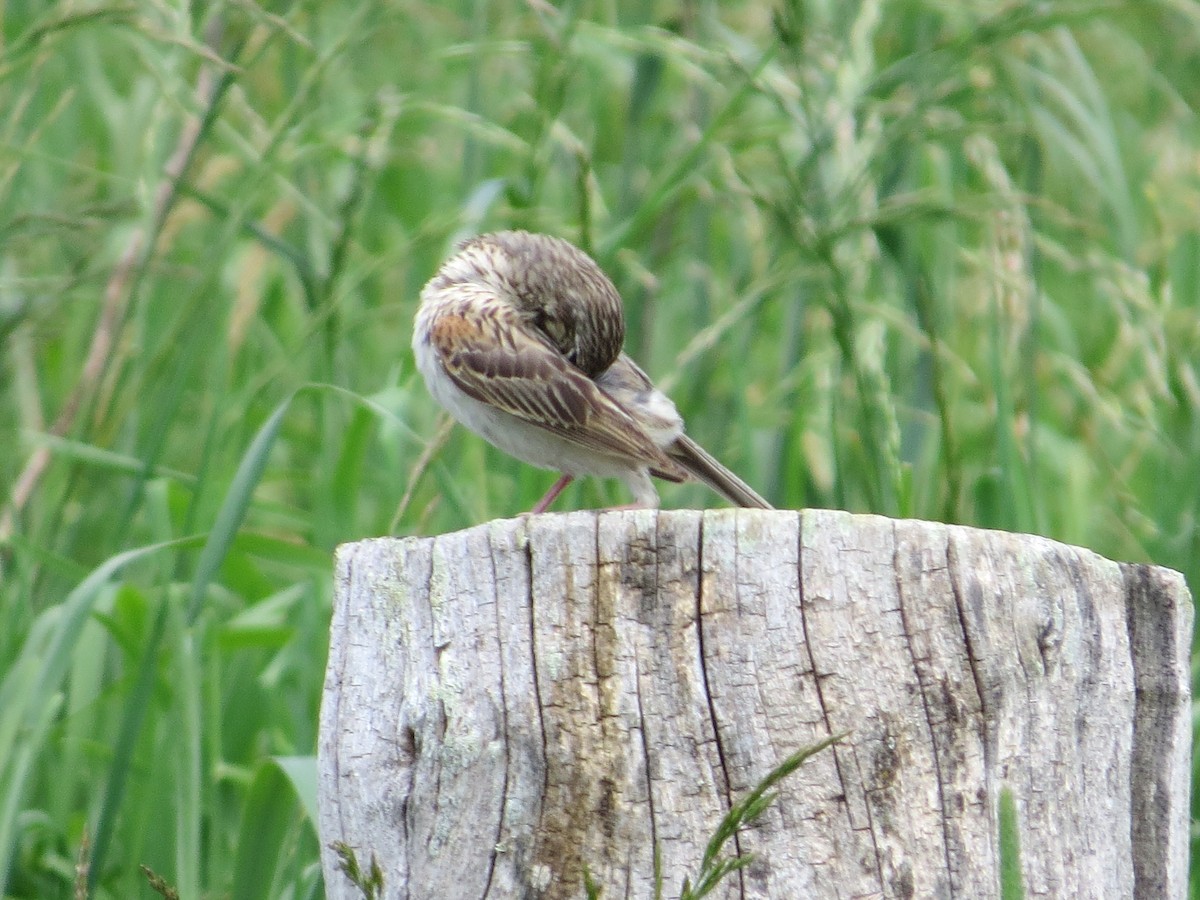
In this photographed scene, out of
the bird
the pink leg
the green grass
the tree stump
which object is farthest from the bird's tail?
the tree stump

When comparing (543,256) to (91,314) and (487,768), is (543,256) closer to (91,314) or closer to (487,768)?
(91,314)

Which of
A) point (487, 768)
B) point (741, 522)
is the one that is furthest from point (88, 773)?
point (741, 522)

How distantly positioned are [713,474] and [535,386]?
19.6 inches

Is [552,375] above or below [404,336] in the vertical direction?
below

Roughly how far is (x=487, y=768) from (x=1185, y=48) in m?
4.40

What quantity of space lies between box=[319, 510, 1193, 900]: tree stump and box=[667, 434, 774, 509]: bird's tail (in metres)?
1.33

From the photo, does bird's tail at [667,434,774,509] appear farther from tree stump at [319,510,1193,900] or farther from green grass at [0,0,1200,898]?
tree stump at [319,510,1193,900]

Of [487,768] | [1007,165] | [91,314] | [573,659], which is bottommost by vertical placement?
[487,768]

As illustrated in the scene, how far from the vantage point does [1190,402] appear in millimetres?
3379

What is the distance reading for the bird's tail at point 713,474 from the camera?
11.4ft

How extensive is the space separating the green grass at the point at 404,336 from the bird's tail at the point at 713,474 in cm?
15

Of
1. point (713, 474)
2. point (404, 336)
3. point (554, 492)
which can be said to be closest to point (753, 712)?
point (713, 474)

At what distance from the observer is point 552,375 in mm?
3723

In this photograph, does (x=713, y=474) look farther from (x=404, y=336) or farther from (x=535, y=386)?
(x=404, y=336)
